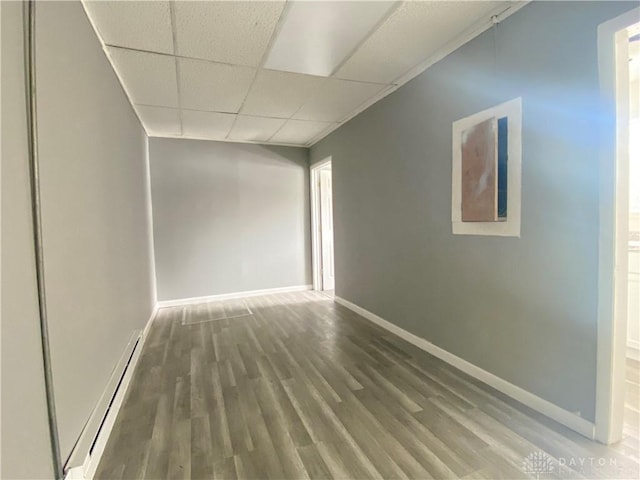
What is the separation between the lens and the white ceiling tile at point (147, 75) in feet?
7.91

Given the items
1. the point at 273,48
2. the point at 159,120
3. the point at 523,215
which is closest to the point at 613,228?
the point at 523,215

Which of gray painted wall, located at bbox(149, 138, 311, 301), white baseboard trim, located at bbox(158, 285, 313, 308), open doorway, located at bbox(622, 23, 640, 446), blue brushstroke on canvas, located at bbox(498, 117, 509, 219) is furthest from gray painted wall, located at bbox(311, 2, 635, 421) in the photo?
white baseboard trim, located at bbox(158, 285, 313, 308)

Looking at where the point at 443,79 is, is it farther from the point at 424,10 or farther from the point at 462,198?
the point at 462,198

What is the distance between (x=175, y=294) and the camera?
4.80 m

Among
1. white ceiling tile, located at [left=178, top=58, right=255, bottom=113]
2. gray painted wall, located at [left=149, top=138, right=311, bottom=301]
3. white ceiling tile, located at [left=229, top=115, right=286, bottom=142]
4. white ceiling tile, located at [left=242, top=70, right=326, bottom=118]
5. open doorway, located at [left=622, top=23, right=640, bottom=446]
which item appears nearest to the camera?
open doorway, located at [left=622, top=23, right=640, bottom=446]

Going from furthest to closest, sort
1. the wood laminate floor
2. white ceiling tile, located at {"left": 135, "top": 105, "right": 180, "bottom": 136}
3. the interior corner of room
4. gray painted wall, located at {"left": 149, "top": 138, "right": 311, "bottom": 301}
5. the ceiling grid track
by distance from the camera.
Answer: gray painted wall, located at {"left": 149, "top": 138, "right": 311, "bottom": 301} → white ceiling tile, located at {"left": 135, "top": 105, "right": 180, "bottom": 136} → the ceiling grid track → the wood laminate floor → the interior corner of room

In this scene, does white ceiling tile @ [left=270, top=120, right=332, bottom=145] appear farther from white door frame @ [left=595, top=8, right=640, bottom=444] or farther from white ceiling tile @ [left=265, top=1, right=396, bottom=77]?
white door frame @ [left=595, top=8, right=640, bottom=444]

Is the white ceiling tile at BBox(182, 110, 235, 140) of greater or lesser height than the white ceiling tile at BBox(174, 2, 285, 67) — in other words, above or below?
above

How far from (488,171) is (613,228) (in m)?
0.78

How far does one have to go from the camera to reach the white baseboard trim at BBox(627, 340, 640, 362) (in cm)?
251

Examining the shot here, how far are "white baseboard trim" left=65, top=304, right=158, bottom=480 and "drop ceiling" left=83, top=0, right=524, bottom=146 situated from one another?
93.8 inches

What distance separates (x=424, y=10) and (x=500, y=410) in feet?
8.60

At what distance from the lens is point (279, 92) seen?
10.3 ft

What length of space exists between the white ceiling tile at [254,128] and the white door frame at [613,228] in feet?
10.7
